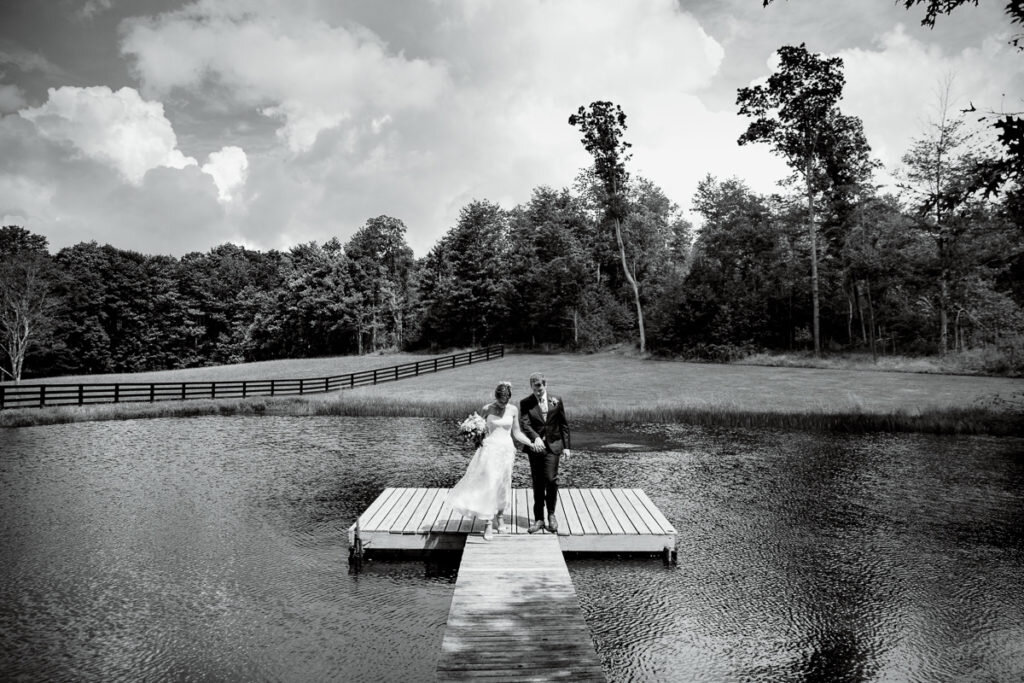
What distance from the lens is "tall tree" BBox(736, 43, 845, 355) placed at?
4344cm

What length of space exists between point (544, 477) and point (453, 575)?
1.93m

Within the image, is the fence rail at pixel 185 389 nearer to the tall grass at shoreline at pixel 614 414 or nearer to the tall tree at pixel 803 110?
the tall grass at shoreline at pixel 614 414

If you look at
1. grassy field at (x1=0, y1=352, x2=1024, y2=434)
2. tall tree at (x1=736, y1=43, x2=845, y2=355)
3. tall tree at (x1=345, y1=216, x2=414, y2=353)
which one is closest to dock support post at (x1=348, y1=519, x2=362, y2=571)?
grassy field at (x1=0, y1=352, x2=1024, y2=434)

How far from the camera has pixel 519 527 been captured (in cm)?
975

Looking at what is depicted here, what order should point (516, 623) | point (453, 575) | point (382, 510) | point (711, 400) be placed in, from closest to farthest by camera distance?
point (516, 623) → point (453, 575) → point (382, 510) → point (711, 400)

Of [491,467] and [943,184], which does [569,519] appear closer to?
[491,467]

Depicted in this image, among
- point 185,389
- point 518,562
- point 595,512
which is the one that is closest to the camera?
point 518,562

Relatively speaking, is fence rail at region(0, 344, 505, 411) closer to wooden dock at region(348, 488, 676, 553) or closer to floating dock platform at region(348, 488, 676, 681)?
wooden dock at region(348, 488, 676, 553)

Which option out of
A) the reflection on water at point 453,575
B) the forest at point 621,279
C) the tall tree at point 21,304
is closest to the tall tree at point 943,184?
the forest at point 621,279

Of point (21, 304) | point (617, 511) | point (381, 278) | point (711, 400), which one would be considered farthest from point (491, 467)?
point (381, 278)

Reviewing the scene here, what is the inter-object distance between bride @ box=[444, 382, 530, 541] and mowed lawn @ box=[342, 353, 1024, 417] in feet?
57.6

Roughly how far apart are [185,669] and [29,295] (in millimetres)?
56643

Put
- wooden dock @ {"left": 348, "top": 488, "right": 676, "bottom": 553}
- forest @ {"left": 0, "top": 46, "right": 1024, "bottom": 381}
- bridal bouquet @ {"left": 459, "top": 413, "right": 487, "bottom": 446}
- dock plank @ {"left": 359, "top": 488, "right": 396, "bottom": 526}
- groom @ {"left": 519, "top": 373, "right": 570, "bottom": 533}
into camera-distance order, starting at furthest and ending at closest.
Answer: forest @ {"left": 0, "top": 46, "right": 1024, "bottom": 381}
bridal bouquet @ {"left": 459, "top": 413, "right": 487, "bottom": 446}
dock plank @ {"left": 359, "top": 488, "right": 396, "bottom": 526}
wooden dock @ {"left": 348, "top": 488, "right": 676, "bottom": 553}
groom @ {"left": 519, "top": 373, "right": 570, "bottom": 533}

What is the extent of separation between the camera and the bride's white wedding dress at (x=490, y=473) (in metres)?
8.98
